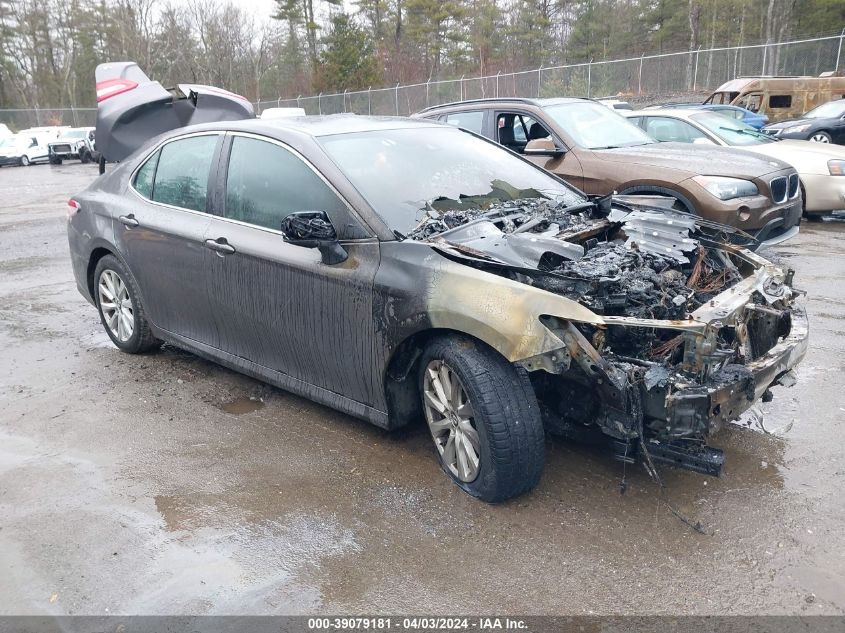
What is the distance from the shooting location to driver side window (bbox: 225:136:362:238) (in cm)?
381

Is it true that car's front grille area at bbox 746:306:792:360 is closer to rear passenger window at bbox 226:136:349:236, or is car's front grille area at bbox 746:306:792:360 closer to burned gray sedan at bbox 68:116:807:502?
burned gray sedan at bbox 68:116:807:502

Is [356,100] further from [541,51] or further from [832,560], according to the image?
[832,560]

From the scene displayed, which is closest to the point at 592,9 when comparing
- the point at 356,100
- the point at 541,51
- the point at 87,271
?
the point at 541,51

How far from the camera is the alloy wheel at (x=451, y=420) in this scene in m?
3.36

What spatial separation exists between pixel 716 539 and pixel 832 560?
434 mm

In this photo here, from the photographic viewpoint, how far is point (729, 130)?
32.9 feet

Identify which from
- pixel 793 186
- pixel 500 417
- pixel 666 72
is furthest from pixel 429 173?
pixel 666 72

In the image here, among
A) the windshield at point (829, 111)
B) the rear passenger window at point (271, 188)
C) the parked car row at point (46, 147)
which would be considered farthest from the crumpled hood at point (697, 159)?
the parked car row at point (46, 147)

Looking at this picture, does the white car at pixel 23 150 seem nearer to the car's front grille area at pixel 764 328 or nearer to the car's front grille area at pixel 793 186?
the car's front grille area at pixel 793 186

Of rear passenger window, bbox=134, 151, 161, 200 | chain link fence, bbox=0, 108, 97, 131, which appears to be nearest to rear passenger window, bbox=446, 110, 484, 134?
rear passenger window, bbox=134, 151, 161, 200

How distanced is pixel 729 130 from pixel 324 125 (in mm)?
7585

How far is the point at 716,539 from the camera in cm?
308

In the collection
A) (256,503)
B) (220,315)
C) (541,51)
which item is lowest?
(256,503)

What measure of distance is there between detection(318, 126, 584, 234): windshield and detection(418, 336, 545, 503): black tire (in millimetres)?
818
